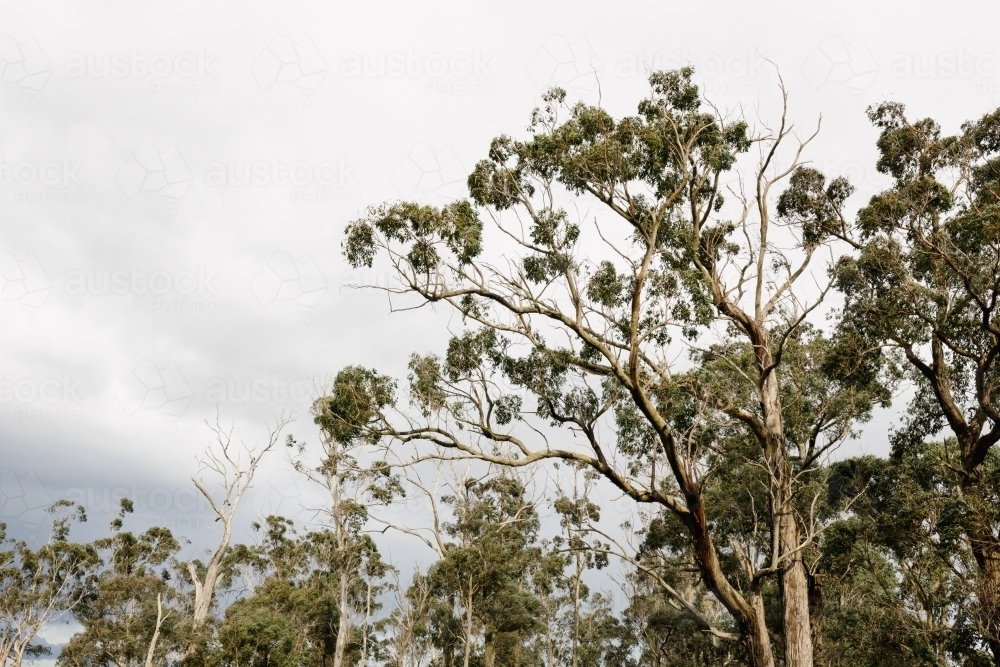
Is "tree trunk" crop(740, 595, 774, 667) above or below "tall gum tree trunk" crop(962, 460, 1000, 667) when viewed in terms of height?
below

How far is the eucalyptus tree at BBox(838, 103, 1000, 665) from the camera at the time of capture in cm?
1191

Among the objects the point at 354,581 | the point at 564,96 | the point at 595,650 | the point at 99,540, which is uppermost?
the point at 564,96

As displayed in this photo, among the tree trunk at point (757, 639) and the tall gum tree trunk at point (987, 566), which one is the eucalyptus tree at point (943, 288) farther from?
the tree trunk at point (757, 639)

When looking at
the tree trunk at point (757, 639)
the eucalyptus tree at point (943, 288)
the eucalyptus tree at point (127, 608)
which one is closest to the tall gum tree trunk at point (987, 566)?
the eucalyptus tree at point (943, 288)

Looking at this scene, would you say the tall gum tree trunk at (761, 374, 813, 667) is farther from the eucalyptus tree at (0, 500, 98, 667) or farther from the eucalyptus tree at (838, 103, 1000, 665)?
the eucalyptus tree at (0, 500, 98, 667)

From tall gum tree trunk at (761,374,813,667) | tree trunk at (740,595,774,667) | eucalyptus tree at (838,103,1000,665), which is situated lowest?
tree trunk at (740,595,774,667)

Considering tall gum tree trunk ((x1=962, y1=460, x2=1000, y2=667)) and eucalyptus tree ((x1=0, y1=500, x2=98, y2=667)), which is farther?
eucalyptus tree ((x1=0, y1=500, x2=98, y2=667))

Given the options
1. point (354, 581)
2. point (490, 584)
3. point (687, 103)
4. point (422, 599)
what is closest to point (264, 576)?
point (354, 581)

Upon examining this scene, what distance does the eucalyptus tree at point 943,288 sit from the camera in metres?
11.9

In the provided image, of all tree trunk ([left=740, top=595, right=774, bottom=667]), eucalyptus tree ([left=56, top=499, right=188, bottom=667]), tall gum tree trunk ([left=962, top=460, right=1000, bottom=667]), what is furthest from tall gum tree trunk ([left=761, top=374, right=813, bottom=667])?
eucalyptus tree ([left=56, top=499, right=188, bottom=667])

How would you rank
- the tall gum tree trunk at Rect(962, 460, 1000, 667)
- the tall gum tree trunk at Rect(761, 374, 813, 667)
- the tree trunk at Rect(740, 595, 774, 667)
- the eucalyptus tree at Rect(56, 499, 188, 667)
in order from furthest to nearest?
the eucalyptus tree at Rect(56, 499, 188, 667) < the tall gum tree trunk at Rect(962, 460, 1000, 667) < the tall gum tree trunk at Rect(761, 374, 813, 667) < the tree trunk at Rect(740, 595, 774, 667)

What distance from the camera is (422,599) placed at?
2773cm

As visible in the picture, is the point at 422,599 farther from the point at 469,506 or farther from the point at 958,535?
the point at 958,535

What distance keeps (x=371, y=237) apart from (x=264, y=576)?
31478 millimetres
